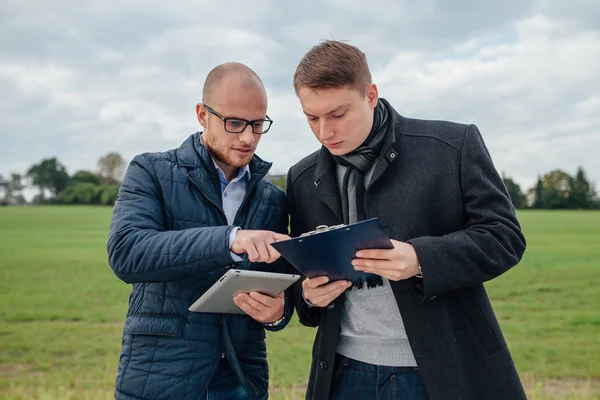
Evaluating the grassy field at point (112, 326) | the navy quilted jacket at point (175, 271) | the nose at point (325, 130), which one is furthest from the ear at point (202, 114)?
the grassy field at point (112, 326)

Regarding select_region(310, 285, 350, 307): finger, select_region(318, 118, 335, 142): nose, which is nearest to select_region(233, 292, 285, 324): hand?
select_region(310, 285, 350, 307): finger

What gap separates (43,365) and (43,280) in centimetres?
982

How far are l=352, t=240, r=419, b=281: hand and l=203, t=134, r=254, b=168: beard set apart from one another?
937 mm

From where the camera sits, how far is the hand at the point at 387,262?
2.26m

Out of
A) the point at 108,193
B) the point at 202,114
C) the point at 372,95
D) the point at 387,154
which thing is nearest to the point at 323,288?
the point at 387,154

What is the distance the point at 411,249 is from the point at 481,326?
0.54 metres

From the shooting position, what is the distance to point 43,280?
66.3 ft

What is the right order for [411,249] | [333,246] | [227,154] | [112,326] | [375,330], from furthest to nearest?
[112,326] → [227,154] → [375,330] → [411,249] → [333,246]

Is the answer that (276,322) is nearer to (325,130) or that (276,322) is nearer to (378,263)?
(378,263)

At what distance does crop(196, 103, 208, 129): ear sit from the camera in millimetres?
3061

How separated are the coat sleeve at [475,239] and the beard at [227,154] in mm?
1006

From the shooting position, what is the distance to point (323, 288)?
2.54 m

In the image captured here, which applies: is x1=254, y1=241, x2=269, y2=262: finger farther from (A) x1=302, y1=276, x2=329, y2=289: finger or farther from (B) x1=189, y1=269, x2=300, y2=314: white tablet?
(A) x1=302, y1=276, x2=329, y2=289: finger

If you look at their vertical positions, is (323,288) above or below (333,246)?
below
